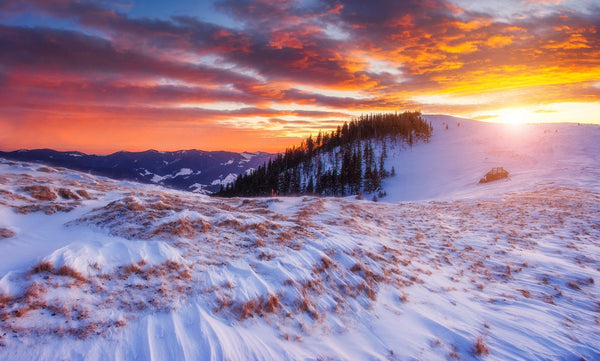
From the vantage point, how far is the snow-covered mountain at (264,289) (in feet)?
10.6

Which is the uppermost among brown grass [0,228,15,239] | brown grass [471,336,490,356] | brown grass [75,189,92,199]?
brown grass [75,189,92,199]

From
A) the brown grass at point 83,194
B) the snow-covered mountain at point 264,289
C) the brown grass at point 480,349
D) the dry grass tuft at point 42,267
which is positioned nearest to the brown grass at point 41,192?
the snow-covered mountain at point 264,289

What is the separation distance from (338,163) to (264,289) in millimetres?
75642

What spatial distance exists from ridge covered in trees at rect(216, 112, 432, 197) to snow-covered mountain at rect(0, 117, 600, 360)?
4474cm

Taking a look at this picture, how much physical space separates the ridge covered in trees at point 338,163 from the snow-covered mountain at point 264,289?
44.7 meters

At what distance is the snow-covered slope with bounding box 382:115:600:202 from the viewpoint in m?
32.0

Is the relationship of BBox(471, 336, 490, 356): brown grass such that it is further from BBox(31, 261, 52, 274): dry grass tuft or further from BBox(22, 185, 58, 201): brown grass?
BBox(22, 185, 58, 201): brown grass

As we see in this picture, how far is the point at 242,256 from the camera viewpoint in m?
5.57

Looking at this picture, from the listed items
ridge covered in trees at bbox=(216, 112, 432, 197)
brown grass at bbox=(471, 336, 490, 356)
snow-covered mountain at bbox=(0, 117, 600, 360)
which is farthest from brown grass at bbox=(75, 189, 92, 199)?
ridge covered in trees at bbox=(216, 112, 432, 197)

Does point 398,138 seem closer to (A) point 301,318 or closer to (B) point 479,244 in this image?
(B) point 479,244

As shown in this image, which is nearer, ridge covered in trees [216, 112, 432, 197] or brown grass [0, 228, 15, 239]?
brown grass [0, 228, 15, 239]

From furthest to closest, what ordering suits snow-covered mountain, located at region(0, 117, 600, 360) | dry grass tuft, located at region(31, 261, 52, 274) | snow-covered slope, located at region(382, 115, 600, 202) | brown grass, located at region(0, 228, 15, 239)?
snow-covered slope, located at region(382, 115, 600, 202) → brown grass, located at region(0, 228, 15, 239) → dry grass tuft, located at region(31, 261, 52, 274) → snow-covered mountain, located at region(0, 117, 600, 360)

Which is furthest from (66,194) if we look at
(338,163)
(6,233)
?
(338,163)

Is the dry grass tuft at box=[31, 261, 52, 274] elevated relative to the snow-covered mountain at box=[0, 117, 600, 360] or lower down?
elevated
